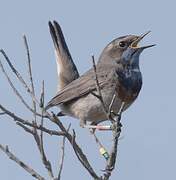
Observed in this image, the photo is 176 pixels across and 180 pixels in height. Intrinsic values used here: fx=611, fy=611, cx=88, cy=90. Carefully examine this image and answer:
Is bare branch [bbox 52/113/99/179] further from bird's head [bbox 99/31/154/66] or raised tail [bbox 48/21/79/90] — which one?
raised tail [bbox 48/21/79/90]

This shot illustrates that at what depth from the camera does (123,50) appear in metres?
10.0

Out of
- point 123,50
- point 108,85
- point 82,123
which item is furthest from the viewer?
point 123,50

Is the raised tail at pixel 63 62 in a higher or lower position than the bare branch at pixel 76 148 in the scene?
higher

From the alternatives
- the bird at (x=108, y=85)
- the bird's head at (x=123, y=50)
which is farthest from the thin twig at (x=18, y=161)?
the bird's head at (x=123, y=50)

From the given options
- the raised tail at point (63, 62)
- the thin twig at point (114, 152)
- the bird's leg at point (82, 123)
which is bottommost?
the bird's leg at point (82, 123)

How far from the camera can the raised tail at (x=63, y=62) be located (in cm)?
1060

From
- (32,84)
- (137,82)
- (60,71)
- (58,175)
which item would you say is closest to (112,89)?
(137,82)

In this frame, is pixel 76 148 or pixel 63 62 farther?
pixel 63 62

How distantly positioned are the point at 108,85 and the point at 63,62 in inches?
66.8

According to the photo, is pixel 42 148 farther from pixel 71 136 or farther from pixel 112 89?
pixel 112 89

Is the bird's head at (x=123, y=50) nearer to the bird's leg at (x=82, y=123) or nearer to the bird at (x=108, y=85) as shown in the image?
the bird at (x=108, y=85)

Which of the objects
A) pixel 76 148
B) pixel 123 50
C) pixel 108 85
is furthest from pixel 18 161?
pixel 123 50

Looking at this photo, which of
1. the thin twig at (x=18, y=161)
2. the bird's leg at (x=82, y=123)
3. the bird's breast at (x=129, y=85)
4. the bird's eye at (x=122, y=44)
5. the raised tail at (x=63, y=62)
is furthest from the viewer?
the raised tail at (x=63, y=62)

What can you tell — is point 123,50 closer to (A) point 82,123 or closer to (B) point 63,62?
(B) point 63,62
